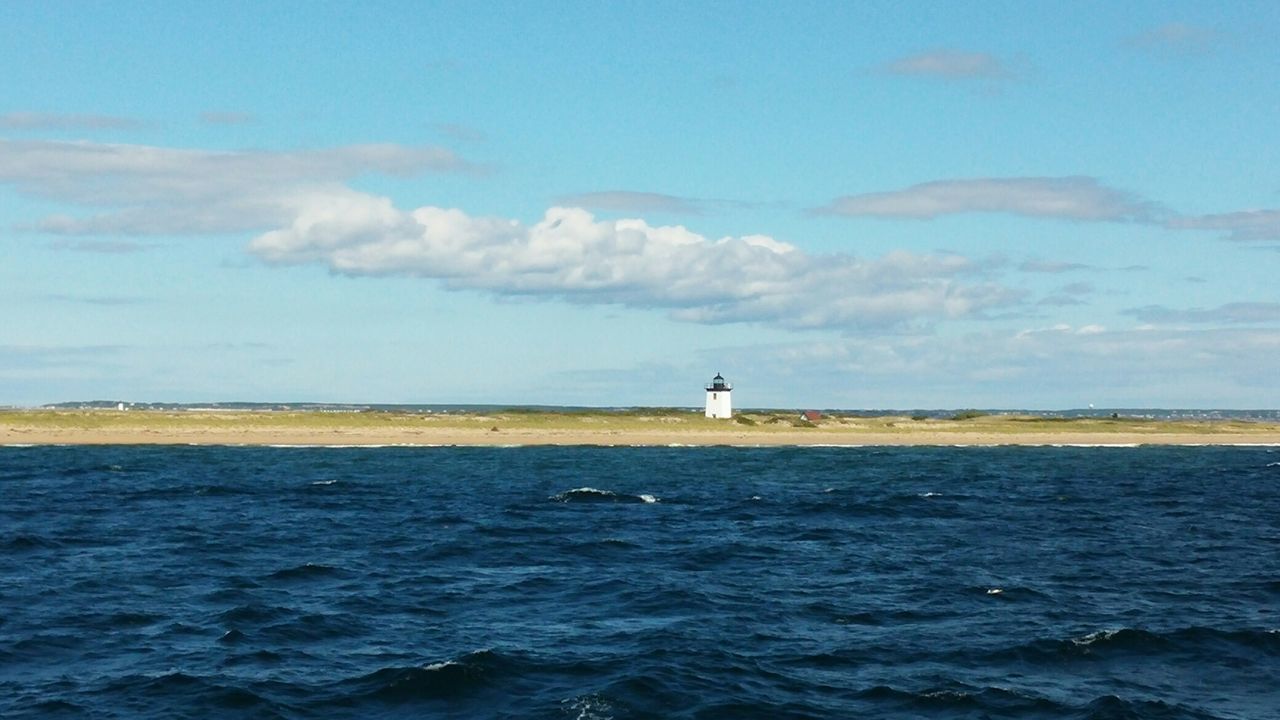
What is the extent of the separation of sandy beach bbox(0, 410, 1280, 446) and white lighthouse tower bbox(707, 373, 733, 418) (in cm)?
338

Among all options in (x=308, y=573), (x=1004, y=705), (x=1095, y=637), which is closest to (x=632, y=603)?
(x=308, y=573)

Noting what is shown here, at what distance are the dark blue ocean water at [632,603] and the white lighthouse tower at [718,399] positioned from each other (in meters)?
98.2

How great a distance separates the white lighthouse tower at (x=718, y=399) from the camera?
177 meters

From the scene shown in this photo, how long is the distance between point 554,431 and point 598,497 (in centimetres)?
8754

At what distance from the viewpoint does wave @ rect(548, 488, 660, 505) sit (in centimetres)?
7200

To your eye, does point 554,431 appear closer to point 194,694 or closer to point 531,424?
point 531,424

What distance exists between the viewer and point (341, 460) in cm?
11538

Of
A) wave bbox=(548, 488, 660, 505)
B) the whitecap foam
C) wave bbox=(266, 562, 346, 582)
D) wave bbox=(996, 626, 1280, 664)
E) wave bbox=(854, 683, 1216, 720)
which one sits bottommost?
wave bbox=(854, 683, 1216, 720)

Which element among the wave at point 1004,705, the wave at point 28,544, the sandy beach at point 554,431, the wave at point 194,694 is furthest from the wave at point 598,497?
the sandy beach at point 554,431

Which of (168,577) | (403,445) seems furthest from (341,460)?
(168,577)

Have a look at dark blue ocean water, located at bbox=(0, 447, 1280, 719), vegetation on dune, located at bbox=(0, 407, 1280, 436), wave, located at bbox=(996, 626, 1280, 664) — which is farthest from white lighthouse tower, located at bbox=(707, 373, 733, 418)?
wave, located at bbox=(996, 626, 1280, 664)

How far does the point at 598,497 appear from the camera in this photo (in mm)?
73500

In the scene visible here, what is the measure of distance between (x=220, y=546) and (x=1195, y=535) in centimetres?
4748

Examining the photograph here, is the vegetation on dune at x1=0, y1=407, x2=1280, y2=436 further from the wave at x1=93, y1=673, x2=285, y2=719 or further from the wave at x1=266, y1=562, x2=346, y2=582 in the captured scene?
the wave at x1=93, y1=673, x2=285, y2=719
